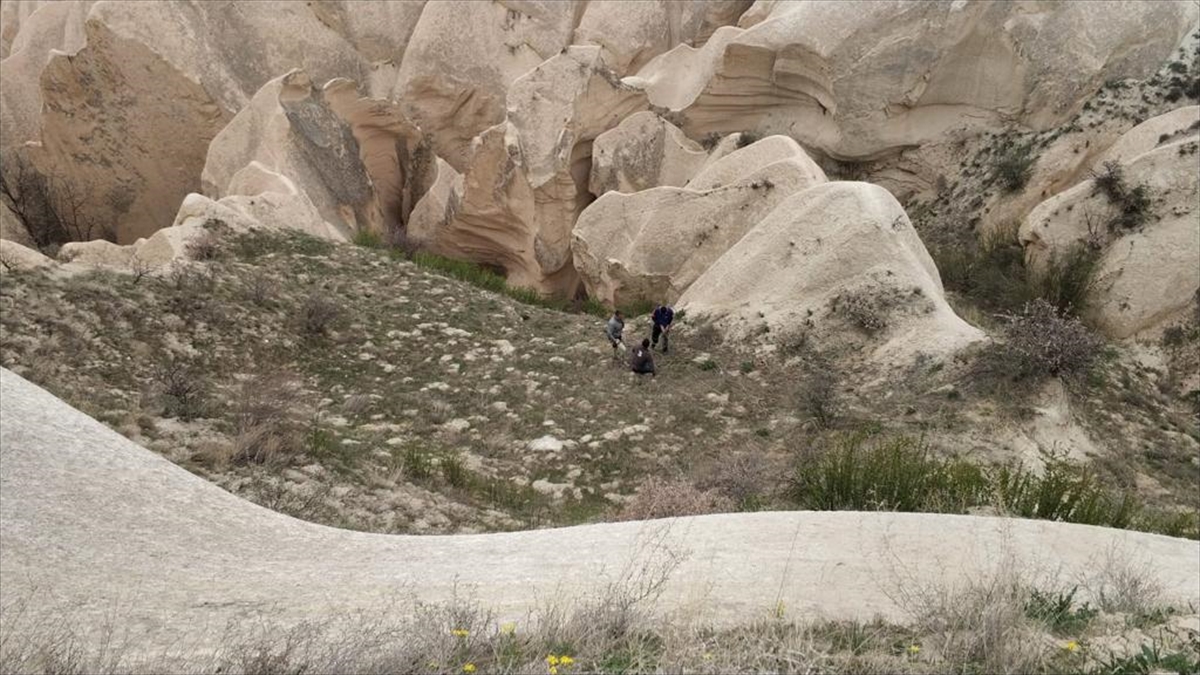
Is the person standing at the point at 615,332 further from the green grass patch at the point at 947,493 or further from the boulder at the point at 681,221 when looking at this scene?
the green grass patch at the point at 947,493

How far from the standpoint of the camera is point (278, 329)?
10.4 metres

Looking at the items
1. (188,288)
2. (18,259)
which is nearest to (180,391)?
(188,288)

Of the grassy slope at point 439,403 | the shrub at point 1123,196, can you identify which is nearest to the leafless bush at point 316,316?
the grassy slope at point 439,403

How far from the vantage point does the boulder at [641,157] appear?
54.3ft

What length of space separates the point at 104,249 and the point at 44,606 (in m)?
11.0

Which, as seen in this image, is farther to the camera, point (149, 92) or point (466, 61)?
point (466, 61)

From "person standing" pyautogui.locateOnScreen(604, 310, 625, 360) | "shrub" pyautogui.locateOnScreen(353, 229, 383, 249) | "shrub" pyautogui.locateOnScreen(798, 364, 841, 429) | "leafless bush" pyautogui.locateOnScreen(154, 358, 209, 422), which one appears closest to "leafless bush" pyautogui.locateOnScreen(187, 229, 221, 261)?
"leafless bush" pyautogui.locateOnScreen(154, 358, 209, 422)

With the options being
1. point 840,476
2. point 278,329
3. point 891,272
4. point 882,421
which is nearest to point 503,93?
point 278,329

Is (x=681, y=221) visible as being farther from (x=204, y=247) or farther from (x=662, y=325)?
(x=204, y=247)

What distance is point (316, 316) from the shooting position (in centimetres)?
1077

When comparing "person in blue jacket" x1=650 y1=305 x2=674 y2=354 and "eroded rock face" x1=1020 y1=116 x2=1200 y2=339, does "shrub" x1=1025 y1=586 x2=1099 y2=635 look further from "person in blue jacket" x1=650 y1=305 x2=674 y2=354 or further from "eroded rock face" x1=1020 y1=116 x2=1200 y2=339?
"eroded rock face" x1=1020 y1=116 x2=1200 y2=339

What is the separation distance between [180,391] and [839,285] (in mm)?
7035

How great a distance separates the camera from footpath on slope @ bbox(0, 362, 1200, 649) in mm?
3137

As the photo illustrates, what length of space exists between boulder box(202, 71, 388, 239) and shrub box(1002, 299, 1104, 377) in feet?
36.7
